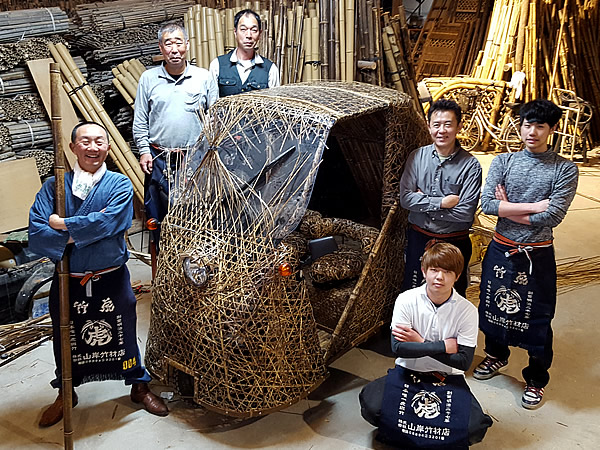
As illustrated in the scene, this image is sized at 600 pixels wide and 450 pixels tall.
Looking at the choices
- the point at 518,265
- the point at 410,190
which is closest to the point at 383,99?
the point at 410,190

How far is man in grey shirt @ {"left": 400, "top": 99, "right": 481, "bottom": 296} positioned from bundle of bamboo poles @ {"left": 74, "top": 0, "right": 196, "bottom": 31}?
402 cm

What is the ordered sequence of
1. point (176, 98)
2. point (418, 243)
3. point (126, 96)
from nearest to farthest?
1. point (418, 243)
2. point (176, 98)
3. point (126, 96)

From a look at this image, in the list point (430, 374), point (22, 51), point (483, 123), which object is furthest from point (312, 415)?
point (483, 123)

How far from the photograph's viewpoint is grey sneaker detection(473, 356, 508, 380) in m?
4.27

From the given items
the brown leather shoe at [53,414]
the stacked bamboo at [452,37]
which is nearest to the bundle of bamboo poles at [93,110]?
the brown leather shoe at [53,414]

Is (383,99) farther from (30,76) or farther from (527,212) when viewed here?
(30,76)

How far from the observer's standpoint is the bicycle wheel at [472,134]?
33.2 ft

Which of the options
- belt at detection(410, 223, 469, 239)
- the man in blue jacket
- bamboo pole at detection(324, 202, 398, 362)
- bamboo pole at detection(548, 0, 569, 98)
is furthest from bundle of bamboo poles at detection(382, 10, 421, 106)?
bamboo pole at detection(548, 0, 569, 98)

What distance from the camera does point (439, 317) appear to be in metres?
3.37

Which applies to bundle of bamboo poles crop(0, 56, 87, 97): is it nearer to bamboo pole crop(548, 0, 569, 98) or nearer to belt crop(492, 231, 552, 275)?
belt crop(492, 231, 552, 275)

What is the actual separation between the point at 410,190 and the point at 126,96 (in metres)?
3.71

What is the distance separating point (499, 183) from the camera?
390 centimetres

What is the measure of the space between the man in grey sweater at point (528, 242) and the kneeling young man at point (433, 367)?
2.16 feet

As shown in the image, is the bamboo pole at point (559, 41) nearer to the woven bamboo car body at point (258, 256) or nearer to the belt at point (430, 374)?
the woven bamboo car body at point (258, 256)
